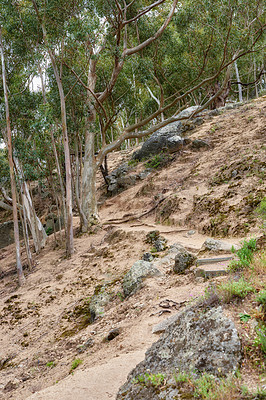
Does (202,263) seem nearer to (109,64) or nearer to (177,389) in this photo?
(177,389)

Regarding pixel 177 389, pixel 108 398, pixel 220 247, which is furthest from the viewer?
pixel 220 247

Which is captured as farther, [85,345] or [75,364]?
[85,345]

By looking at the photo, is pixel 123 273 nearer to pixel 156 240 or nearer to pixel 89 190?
pixel 156 240

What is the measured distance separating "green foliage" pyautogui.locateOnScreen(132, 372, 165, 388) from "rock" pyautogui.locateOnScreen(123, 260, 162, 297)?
3631 millimetres

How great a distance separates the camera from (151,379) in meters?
2.70

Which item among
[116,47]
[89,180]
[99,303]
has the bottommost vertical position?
[99,303]

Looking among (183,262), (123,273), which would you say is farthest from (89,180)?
(183,262)

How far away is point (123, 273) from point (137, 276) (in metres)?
1.75

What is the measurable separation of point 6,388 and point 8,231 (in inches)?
840

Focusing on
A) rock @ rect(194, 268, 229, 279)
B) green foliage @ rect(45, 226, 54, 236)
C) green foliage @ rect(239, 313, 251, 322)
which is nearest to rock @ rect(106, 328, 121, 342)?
rock @ rect(194, 268, 229, 279)

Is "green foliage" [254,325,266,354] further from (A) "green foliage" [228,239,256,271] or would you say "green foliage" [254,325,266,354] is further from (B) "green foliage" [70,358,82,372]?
(B) "green foliage" [70,358,82,372]

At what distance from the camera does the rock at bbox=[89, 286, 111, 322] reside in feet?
22.0

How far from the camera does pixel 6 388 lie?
5.36 m

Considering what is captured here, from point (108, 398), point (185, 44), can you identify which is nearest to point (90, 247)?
point (108, 398)
